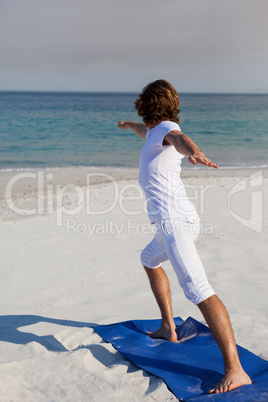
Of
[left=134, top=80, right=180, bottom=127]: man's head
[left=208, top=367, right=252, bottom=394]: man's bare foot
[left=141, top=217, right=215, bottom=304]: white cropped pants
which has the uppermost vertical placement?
[left=134, top=80, right=180, bottom=127]: man's head

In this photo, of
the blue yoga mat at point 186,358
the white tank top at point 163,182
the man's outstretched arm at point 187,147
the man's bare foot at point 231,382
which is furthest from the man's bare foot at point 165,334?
the man's outstretched arm at point 187,147

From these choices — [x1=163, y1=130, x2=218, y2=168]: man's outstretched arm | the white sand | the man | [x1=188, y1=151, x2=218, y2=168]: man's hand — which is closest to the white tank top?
the man

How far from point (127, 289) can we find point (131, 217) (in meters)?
2.81

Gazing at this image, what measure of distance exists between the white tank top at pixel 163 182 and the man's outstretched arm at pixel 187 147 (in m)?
0.11

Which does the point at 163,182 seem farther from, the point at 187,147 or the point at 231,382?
the point at 231,382

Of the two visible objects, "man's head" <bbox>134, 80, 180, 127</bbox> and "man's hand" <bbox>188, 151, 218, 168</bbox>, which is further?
"man's head" <bbox>134, 80, 180, 127</bbox>

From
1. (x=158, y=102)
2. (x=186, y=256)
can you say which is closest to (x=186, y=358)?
(x=186, y=256)

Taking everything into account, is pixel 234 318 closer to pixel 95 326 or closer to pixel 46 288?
pixel 95 326

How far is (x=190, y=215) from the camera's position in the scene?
2.96 meters

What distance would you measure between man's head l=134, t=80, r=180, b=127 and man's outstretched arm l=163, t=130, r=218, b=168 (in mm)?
276

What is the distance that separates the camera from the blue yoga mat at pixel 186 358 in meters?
2.69

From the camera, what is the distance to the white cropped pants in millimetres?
2779

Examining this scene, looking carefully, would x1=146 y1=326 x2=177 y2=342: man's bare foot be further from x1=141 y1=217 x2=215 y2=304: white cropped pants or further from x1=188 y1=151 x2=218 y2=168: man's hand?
x1=188 y1=151 x2=218 y2=168: man's hand

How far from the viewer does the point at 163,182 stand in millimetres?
2949
